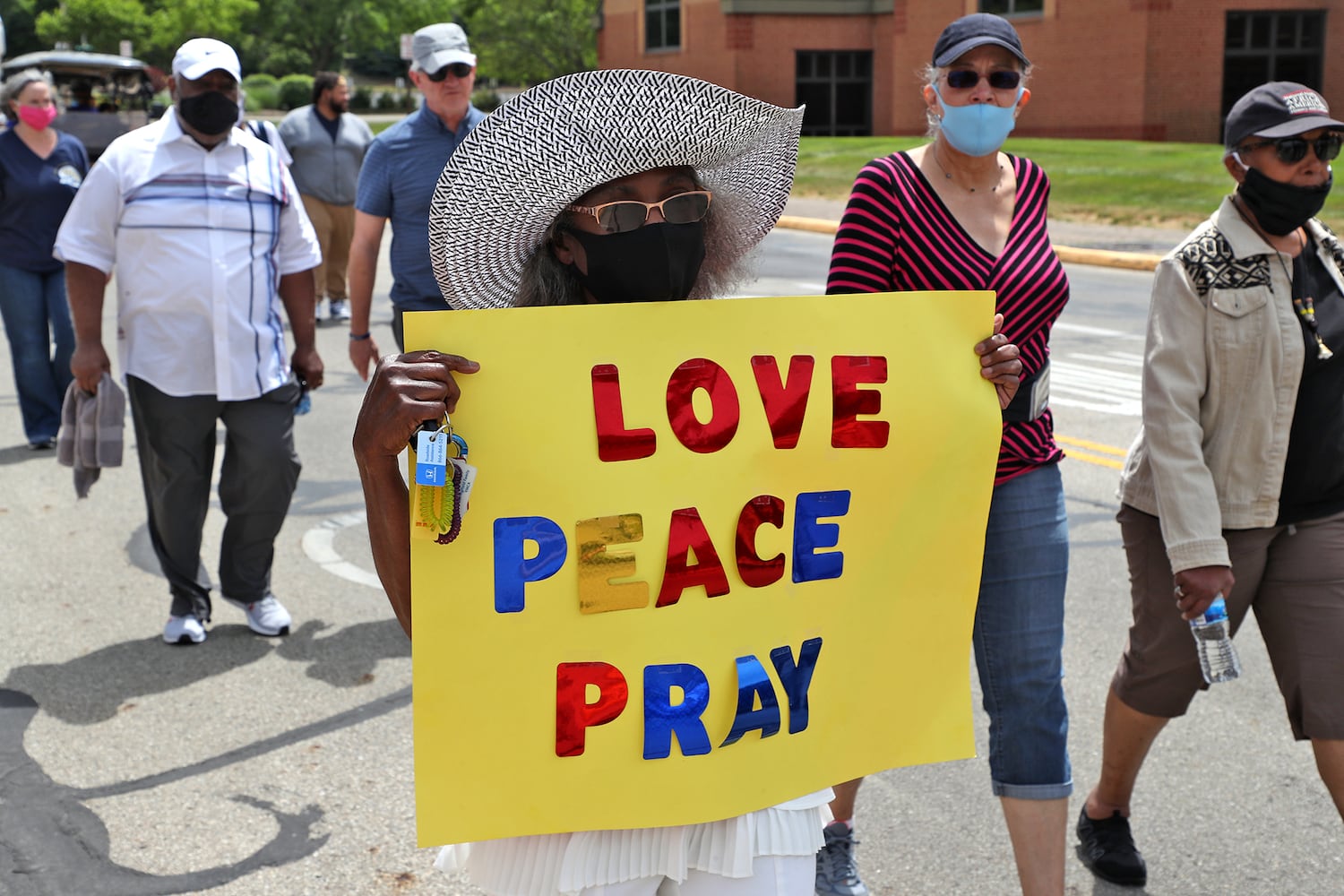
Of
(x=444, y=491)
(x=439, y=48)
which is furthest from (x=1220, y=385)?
(x=439, y=48)

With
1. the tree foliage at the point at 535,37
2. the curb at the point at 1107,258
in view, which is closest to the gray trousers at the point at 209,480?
the curb at the point at 1107,258

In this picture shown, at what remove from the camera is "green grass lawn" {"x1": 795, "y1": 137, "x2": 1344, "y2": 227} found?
20.6m

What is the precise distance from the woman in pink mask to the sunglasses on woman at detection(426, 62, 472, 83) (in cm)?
370

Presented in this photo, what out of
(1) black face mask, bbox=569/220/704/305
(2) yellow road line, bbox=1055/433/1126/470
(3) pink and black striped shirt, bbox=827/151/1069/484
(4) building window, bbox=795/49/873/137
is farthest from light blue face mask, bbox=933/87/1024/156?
(4) building window, bbox=795/49/873/137

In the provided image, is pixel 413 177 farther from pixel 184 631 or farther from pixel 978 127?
A: pixel 978 127

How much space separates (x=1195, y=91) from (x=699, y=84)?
35.6 meters

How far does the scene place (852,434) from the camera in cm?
250

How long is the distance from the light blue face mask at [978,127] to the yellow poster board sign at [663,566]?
887 mm

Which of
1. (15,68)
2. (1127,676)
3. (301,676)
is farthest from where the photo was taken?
(15,68)

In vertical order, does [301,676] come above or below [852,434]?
below

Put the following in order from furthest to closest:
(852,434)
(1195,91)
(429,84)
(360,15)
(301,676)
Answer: (360,15)
(1195,91)
(429,84)
(301,676)
(852,434)

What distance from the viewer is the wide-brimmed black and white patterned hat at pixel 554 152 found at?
2275 mm

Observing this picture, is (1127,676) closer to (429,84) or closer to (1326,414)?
(1326,414)

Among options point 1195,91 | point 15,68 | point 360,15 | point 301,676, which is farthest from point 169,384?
point 360,15
